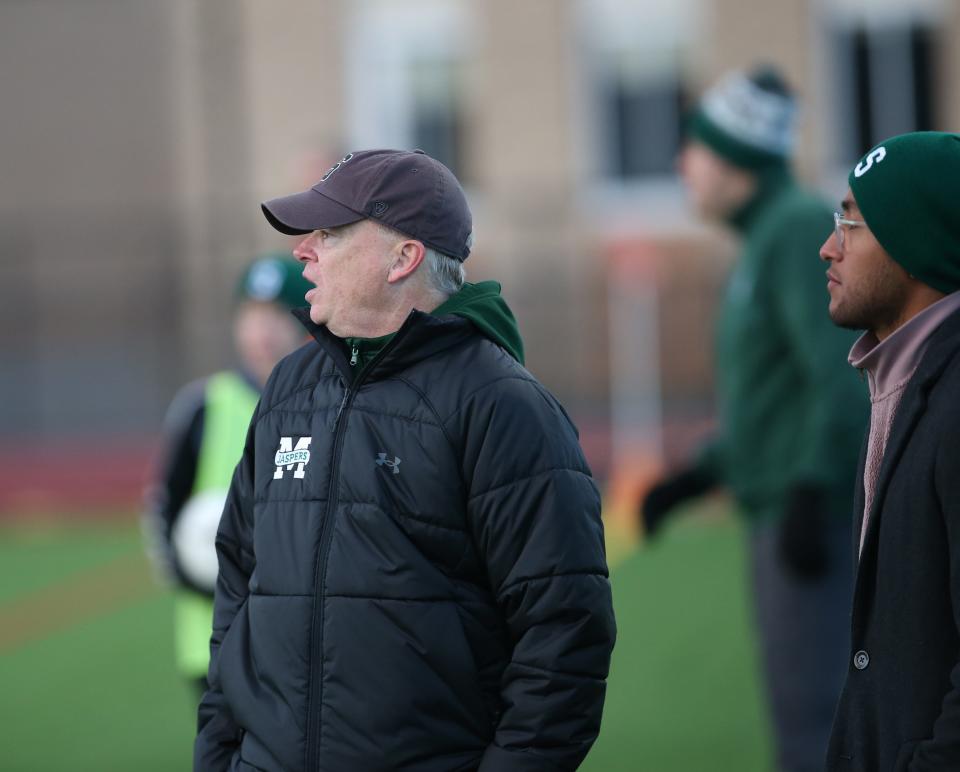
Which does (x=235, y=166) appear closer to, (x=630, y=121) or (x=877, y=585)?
(x=630, y=121)

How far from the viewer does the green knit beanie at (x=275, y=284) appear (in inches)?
167

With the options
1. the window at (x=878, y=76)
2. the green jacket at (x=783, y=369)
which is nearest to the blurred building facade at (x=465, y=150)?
the window at (x=878, y=76)

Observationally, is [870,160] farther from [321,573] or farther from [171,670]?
[171,670]

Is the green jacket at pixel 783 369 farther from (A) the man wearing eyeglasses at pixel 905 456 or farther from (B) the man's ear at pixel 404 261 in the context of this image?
(B) the man's ear at pixel 404 261

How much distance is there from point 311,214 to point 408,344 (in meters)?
0.31

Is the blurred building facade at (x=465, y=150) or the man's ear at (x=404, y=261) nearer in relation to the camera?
the man's ear at (x=404, y=261)

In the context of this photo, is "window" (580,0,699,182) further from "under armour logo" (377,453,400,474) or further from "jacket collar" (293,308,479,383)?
"under armour logo" (377,453,400,474)

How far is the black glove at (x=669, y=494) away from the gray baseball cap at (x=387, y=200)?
2173mm

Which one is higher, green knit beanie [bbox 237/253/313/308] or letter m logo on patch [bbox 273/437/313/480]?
green knit beanie [bbox 237/253/313/308]

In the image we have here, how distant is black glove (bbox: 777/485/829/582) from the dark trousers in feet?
0.25

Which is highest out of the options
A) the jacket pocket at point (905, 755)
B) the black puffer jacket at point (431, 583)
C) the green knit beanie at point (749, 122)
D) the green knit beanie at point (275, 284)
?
the green knit beanie at point (749, 122)

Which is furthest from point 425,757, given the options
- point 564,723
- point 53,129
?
point 53,129

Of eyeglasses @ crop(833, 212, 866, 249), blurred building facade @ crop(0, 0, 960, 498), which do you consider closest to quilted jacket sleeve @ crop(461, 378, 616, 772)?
eyeglasses @ crop(833, 212, 866, 249)

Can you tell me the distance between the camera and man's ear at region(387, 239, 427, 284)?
8.82ft
